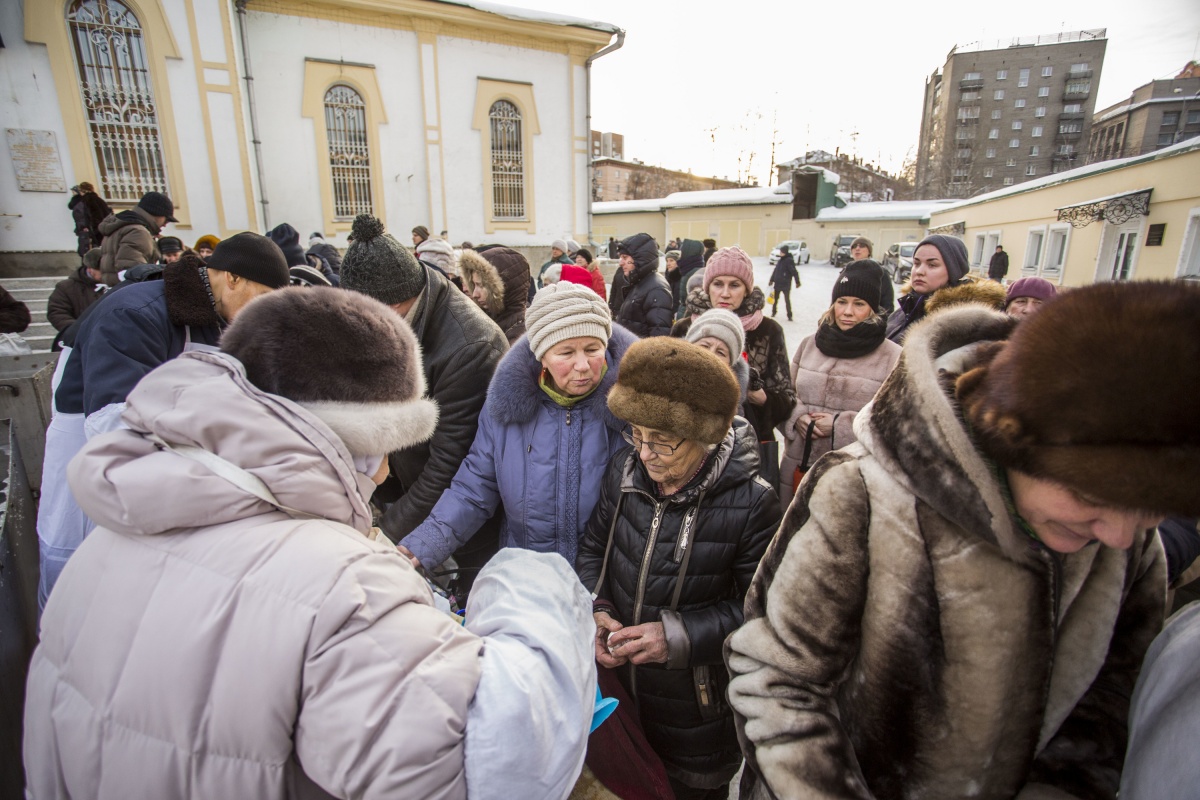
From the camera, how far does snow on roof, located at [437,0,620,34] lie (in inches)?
521

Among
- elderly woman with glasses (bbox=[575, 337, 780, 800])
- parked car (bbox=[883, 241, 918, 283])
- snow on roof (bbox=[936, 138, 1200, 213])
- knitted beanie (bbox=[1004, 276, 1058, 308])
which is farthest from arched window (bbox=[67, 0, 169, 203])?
parked car (bbox=[883, 241, 918, 283])

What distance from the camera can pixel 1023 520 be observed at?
92 cm

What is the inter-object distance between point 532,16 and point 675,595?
16.1 meters

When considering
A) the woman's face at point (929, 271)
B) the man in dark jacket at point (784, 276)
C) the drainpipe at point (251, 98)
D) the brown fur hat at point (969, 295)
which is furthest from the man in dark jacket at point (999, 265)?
the drainpipe at point (251, 98)

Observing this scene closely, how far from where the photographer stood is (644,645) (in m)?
1.51

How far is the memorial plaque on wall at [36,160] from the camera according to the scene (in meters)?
9.70

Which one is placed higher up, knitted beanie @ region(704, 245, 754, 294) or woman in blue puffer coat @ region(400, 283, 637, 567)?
knitted beanie @ region(704, 245, 754, 294)

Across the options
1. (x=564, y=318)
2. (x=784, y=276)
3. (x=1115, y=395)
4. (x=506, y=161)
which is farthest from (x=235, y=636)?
(x=506, y=161)

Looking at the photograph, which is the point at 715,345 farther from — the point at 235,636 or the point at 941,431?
the point at 235,636

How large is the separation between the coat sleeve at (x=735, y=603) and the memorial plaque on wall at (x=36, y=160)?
13.9 meters

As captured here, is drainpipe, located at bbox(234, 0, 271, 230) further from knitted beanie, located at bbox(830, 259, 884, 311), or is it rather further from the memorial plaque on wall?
knitted beanie, located at bbox(830, 259, 884, 311)

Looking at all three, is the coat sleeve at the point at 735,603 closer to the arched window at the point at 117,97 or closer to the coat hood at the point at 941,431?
the coat hood at the point at 941,431

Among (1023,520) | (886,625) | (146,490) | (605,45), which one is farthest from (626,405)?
(605,45)

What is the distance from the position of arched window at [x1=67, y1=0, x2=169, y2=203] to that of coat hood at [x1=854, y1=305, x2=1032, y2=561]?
14219 mm
